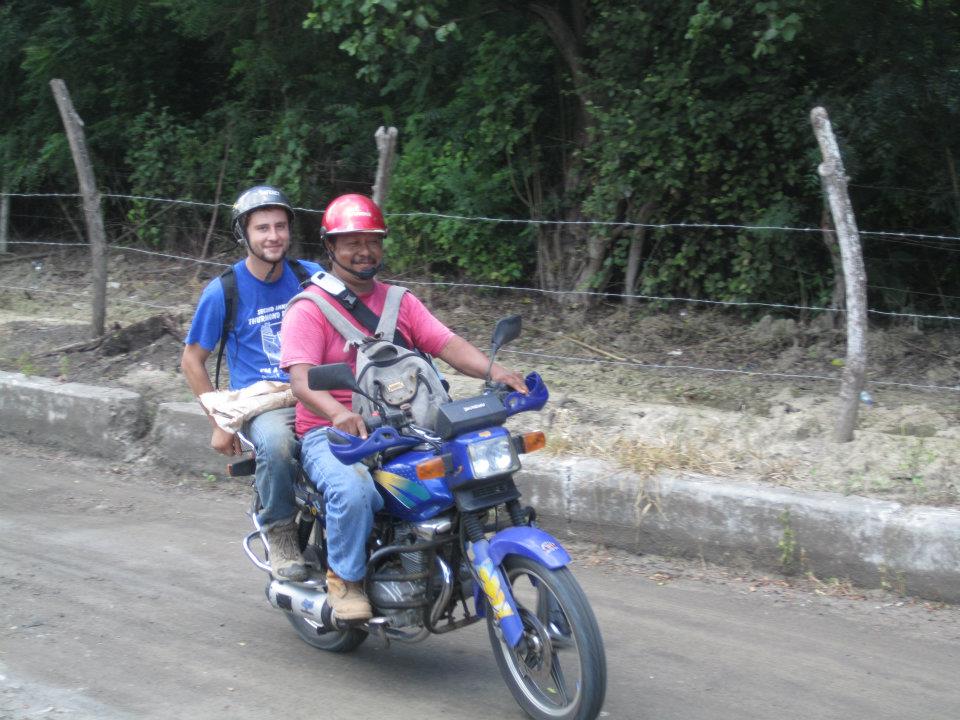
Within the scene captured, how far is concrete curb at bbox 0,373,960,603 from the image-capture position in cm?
520

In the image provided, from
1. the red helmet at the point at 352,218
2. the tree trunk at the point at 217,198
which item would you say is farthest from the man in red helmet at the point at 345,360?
the tree trunk at the point at 217,198

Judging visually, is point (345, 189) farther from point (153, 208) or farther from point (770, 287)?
point (770, 287)

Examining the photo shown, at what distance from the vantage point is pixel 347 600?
425 cm

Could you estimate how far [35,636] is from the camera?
4773 mm

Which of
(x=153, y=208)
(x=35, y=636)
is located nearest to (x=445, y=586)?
(x=35, y=636)

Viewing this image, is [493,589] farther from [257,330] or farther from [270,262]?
[270,262]

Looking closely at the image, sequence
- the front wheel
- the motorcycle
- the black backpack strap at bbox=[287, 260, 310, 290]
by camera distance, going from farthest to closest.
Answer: the black backpack strap at bbox=[287, 260, 310, 290] → the motorcycle → the front wheel

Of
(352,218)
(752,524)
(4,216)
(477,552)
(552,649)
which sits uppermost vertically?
(352,218)

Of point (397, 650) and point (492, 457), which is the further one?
point (397, 650)

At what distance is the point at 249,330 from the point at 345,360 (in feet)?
2.51

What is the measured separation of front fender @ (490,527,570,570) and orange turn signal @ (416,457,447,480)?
1.04ft

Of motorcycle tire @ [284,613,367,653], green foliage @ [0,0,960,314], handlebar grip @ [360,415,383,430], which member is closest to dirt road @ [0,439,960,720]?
motorcycle tire @ [284,613,367,653]

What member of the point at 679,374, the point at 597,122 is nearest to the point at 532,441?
the point at 679,374

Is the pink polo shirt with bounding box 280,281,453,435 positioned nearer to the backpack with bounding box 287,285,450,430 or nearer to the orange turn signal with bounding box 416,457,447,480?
the backpack with bounding box 287,285,450,430
